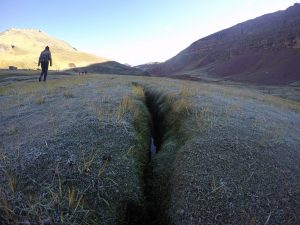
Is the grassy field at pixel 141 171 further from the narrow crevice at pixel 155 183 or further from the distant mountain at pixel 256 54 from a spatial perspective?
the distant mountain at pixel 256 54

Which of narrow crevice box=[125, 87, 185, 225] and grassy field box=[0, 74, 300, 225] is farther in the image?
narrow crevice box=[125, 87, 185, 225]

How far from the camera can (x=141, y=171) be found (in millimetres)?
10664

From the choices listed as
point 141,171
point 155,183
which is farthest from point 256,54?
point 155,183

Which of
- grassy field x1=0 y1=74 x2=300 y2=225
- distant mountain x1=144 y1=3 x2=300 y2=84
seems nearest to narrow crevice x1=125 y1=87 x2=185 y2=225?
grassy field x1=0 y1=74 x2=300 y2=225

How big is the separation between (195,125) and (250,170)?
404cm

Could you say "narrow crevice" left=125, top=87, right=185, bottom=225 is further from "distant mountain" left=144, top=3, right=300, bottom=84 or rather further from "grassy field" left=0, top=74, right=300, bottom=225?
"distant mountain" left=144, top=3, right=300, bottom=84

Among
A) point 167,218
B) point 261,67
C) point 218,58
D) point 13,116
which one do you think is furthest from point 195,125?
point 218,58

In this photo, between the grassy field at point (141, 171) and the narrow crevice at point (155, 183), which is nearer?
the grassy field at point (141, 171)

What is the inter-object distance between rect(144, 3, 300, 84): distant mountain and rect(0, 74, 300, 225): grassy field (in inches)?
3666

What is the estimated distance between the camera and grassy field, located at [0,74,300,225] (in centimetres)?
810

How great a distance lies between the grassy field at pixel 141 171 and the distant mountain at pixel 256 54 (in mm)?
93122

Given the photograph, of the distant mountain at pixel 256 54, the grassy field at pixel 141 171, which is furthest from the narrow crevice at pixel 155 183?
the distant mountain at pixel 256 54

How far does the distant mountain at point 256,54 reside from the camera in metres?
109

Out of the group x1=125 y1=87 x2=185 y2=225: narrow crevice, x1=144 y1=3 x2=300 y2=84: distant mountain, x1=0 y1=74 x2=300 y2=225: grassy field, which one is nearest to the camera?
x1=0 y1=74 x2=300 y2=225: grassy field
